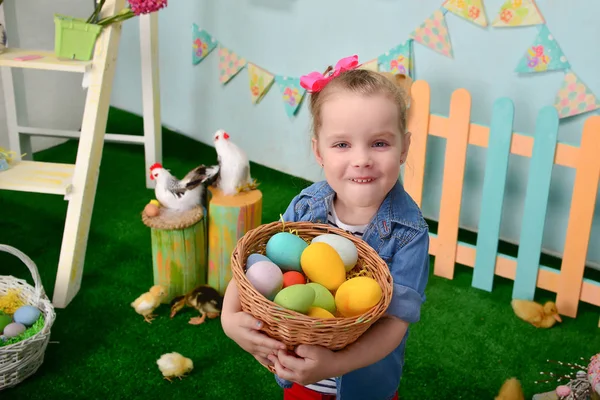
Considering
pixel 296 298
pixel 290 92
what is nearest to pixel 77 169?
pixel 290 92

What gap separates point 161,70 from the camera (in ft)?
12.5

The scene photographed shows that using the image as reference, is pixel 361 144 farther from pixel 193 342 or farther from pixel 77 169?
pixel 77 169

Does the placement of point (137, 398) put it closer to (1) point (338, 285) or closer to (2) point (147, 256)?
→ (2) point (147, 256)

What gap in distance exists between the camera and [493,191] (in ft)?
7.86

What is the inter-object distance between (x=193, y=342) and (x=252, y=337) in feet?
4.05

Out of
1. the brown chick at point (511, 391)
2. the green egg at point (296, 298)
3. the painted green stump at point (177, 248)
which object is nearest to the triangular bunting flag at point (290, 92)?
the painted green stump at point (177, 248)

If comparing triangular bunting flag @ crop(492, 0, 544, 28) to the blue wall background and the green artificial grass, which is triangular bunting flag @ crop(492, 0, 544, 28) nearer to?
the blue wall background

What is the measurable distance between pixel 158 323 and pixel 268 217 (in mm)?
858

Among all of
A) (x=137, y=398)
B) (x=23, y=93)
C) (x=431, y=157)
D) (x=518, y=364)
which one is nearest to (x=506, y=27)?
(x=431, y=157)

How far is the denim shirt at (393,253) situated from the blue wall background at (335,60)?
1430 mm

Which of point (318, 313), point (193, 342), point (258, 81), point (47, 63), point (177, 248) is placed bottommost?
point (193, 342)

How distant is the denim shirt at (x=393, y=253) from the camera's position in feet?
3.71

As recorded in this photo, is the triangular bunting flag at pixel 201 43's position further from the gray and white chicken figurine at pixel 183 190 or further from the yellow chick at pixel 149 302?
the yellow chick at pixel 149 302

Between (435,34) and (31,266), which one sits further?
(435,34)
